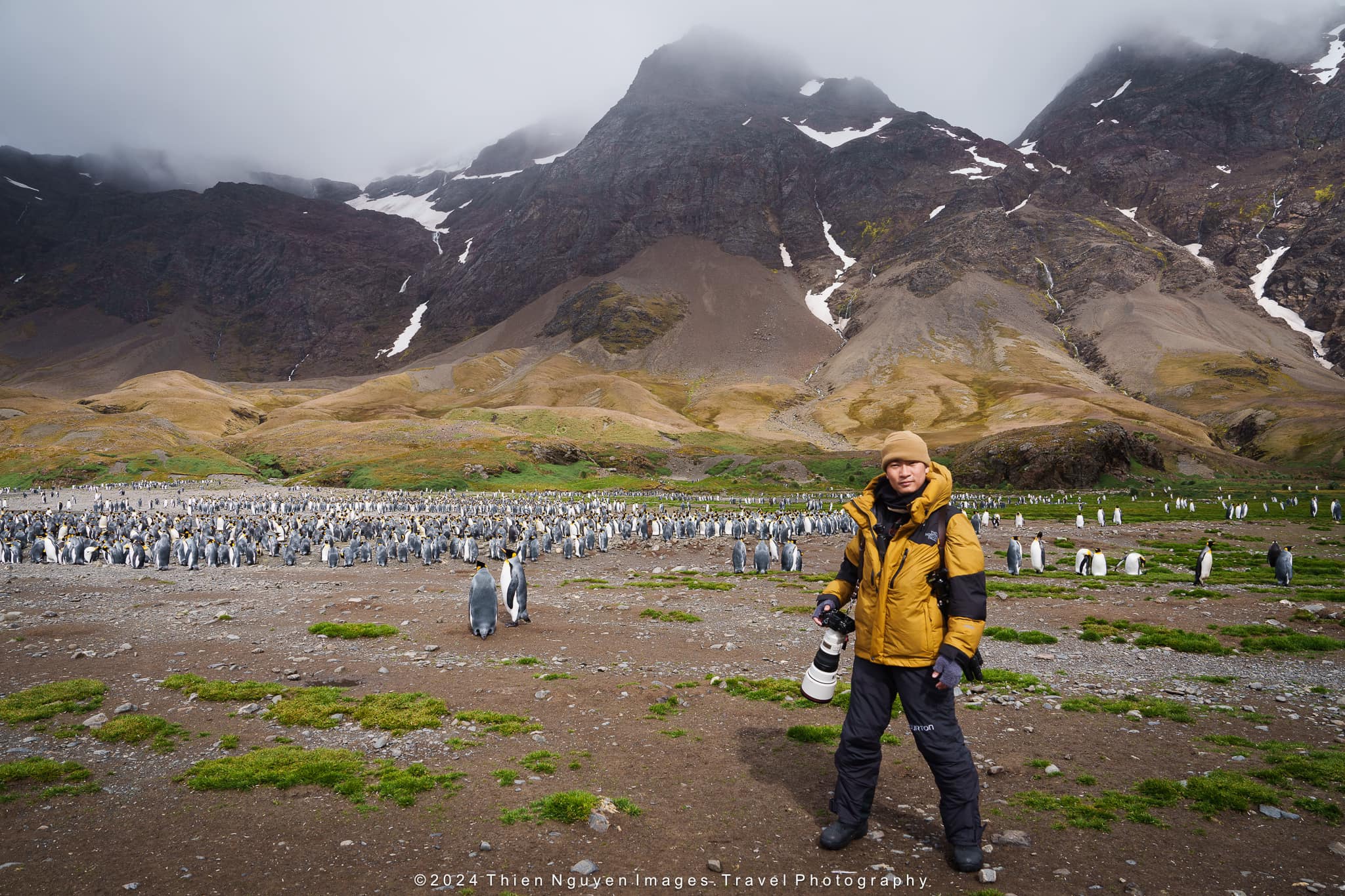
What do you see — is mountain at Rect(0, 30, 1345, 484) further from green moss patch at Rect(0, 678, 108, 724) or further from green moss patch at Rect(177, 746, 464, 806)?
green moss patch at Rect(177, 746, 464, 806)

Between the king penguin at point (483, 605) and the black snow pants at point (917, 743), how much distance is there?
8.38m

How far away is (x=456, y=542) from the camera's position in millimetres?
25547

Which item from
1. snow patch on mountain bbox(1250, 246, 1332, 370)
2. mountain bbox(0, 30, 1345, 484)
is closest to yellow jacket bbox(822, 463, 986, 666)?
mountain bbox(0, 30, 1345, 484)

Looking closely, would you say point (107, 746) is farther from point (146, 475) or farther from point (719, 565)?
point (146, 475)

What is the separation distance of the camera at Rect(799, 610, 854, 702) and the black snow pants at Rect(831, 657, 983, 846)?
18 centimetres

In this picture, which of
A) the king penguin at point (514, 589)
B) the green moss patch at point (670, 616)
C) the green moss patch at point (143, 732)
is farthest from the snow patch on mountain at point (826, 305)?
the green moss patch at point (143, 732)

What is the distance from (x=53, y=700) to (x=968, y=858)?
10602 millimetres

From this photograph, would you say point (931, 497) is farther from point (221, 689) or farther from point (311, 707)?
point (221, 689)

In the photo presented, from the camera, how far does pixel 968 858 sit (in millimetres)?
4574

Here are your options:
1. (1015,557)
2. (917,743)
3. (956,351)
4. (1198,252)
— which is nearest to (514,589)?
(917,743)

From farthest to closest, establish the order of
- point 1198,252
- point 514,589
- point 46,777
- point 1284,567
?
point 1198,252 → point 1284,567 → point 514,589 → point 46,777

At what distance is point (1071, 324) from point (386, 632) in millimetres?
166903

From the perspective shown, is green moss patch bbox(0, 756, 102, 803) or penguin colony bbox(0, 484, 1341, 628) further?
penguin colony bbox(0, 484, 1341, 628)

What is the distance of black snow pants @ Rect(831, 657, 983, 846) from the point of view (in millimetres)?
4676
